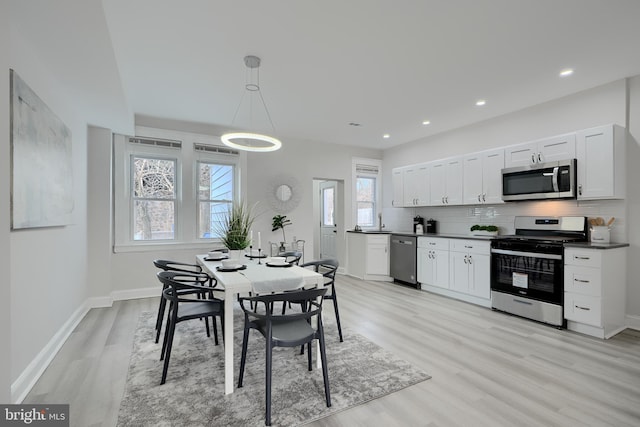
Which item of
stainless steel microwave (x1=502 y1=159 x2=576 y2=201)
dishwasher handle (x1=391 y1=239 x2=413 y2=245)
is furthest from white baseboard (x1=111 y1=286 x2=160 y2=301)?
stainless steel microwave (x1=502 y1=159 x2=576 y2=201)

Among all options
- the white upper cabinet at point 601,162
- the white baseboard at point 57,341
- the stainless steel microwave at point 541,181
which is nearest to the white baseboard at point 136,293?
the white baseboard at point 57,341

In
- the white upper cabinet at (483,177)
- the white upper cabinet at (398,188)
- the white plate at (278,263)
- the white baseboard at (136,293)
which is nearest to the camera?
the white plate at (278,263)

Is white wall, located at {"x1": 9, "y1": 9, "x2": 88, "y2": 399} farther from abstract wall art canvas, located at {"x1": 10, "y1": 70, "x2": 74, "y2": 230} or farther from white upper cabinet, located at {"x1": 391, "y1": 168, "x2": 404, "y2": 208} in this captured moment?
white upper cabinet, located at {"x1": 391, "y1": 168, "x2": 404, "y2": 208}

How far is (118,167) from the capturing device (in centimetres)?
455

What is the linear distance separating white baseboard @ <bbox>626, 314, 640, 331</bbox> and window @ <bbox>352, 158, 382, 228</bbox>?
14.1 ft

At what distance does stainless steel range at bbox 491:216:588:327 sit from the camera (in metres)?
3.43

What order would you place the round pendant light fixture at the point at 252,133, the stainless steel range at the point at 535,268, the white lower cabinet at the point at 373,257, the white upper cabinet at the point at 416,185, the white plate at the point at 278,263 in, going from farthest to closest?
1. the white lower cabinet at the point at 373,257
2. the white upper cabinet at the point at 416,185
3. the stainless steel range at the point at 535,268
4. the round pendant light fixture at the point at 252,133
5. the white plate at the point at 278,263

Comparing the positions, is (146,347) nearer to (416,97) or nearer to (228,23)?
(228,23)

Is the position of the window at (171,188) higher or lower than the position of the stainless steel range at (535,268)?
higher

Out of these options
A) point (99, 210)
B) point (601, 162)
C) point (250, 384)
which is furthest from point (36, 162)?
point (601, 162)

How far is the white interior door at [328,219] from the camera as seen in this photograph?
743 cm

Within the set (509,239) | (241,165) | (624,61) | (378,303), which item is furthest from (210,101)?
(624,61)

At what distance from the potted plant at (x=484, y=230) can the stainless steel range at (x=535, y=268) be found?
0.43 m

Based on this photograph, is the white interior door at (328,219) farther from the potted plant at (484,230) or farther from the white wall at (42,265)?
the white wall at (42,265)
